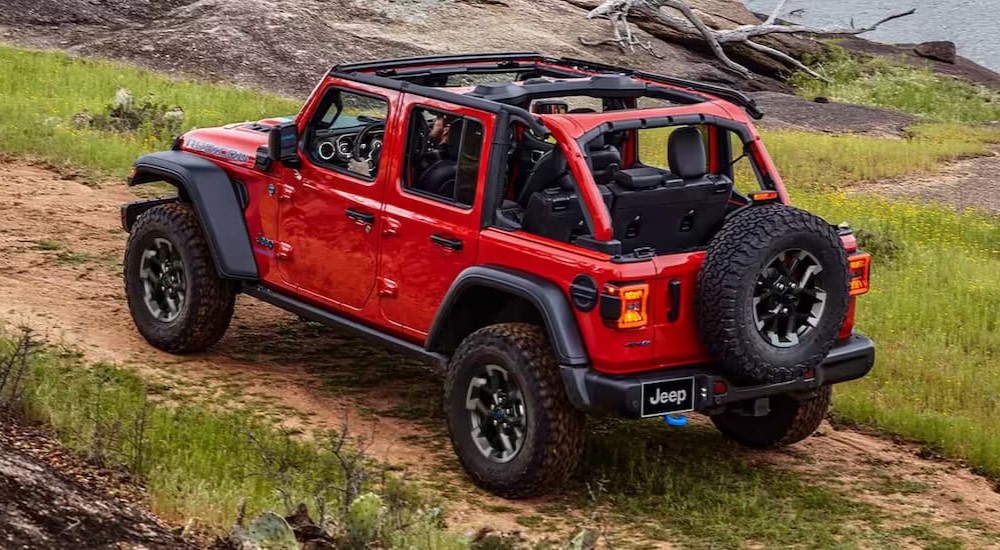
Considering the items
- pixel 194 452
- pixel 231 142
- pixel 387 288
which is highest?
pixel 231 142

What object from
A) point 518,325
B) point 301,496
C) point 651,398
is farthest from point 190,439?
point 651,398

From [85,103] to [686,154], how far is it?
1088 cm

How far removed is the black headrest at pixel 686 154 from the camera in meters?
7.40

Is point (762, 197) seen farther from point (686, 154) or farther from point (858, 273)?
point (858, 273)

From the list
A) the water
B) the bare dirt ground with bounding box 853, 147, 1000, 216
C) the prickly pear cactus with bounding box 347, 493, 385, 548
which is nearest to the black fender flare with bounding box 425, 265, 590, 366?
the prickly pear cactus with bounding box 347, 493, 385, 548

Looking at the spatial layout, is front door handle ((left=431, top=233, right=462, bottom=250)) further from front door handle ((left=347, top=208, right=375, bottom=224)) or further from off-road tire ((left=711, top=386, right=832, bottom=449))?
off-road tire ((left=711, top=386, right=832, bottom=449))

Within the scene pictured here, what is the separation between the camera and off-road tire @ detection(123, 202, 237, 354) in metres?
8.59

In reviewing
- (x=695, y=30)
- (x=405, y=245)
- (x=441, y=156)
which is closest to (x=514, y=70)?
(x=441, y=156)

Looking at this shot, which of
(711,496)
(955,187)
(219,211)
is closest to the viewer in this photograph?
(711,496)

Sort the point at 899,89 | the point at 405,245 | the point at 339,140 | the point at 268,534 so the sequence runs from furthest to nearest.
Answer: the point at 899,89 < the point at 339,140 < the point at 405,245 < the point at 268,534

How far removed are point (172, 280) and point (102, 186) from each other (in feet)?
14.8

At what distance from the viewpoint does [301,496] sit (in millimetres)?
6586

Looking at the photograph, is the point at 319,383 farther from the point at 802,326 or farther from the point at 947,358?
the point at 947,358

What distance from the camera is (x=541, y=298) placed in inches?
266
